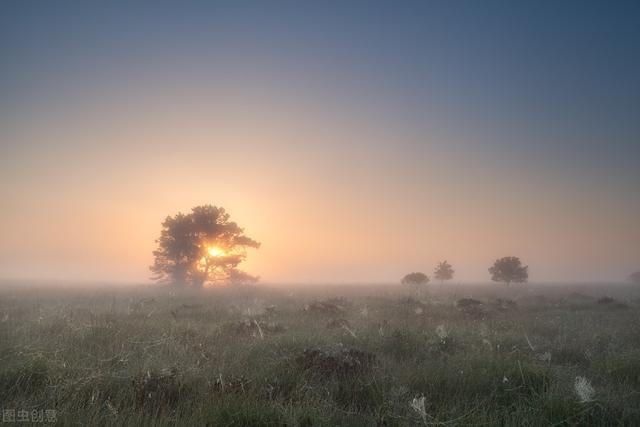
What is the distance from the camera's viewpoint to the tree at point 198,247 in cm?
3559

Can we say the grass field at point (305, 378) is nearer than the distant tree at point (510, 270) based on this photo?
Yes

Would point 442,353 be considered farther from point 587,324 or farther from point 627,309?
point 627,309

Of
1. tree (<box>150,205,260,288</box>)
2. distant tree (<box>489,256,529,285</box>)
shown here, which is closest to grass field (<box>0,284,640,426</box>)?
tree (<box>150,205,260,288</box>)

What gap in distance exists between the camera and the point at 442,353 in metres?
7.00

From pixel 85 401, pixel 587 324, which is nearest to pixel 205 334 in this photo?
pixel 85 401

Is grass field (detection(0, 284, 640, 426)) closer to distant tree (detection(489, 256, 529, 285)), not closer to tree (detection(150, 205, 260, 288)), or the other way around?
tree (detection(150, 205, 260, 288))

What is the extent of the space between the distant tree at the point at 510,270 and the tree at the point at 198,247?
2830 cm

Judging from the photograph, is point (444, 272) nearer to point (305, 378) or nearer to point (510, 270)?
point (510, 270)

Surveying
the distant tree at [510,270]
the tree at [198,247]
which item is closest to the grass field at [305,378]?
the tree at [198,247]

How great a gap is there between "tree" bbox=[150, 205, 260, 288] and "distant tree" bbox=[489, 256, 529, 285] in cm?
2830

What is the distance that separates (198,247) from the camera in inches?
1427

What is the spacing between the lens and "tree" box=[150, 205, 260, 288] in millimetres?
35594

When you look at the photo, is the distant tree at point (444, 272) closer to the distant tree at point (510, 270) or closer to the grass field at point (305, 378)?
the distant tree at point (510, 270)

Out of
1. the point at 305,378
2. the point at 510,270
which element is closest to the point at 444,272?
the point at 510,270
